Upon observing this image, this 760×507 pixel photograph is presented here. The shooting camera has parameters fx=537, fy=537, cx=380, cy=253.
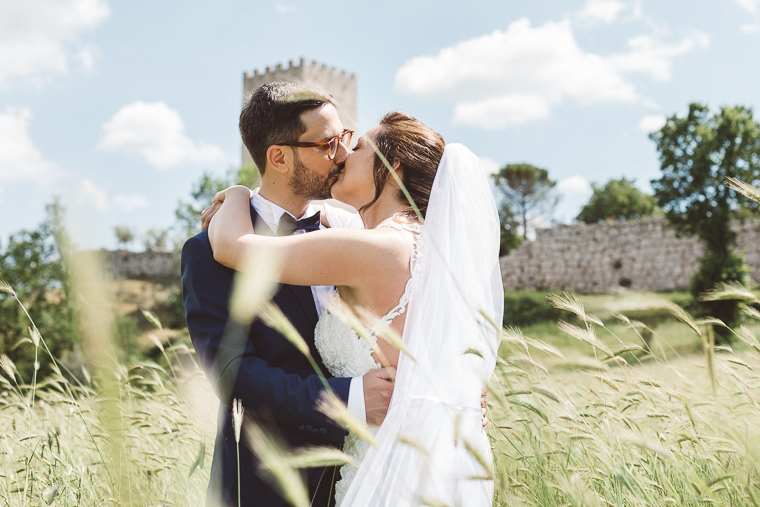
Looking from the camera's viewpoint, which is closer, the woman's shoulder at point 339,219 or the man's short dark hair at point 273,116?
the man's short dark hair at point 273,116

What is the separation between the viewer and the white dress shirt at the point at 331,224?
6.07ft

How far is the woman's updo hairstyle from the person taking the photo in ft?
7.34

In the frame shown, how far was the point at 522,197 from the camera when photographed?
4556cm

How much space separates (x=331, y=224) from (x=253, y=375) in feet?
4.09

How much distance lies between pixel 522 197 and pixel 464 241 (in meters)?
45.2

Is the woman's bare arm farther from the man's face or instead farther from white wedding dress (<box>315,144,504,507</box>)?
the man's face

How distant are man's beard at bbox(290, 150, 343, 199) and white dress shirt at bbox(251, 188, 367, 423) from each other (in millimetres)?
130

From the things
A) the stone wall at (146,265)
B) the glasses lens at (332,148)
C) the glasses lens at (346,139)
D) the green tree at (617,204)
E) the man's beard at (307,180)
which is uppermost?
the green tree at (617,204)

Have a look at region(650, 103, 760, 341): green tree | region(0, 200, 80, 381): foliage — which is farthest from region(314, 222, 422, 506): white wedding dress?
region(0, 200, 80, 381): foliage

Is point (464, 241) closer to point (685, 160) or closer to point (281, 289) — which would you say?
point (281, 289)

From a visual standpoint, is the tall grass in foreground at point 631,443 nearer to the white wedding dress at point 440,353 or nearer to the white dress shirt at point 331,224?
the white wedding dress at point 440,353

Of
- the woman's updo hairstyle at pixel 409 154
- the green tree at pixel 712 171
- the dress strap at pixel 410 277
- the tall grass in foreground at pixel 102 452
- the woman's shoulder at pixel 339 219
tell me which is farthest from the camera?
the green tree at pixel 712 171

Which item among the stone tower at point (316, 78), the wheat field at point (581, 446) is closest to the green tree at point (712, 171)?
the wheat field at point (581, 446)

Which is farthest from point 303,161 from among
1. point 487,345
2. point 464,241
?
point 487,345
